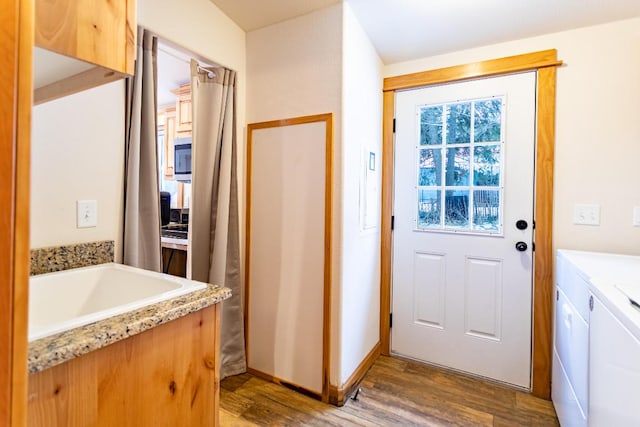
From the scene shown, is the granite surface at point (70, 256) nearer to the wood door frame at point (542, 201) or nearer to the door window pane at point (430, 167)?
the door window pane at point (430, 167)

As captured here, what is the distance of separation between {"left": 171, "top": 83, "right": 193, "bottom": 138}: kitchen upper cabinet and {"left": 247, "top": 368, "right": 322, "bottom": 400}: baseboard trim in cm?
231

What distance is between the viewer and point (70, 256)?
4.37 ft

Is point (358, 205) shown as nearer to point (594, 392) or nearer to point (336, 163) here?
point (336, 163)

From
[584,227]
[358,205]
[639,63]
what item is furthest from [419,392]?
[639,63]

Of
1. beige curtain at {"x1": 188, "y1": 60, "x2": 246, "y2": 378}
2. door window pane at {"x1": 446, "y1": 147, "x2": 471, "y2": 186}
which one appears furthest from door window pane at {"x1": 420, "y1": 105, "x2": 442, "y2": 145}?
beige curtain at {"x1": 188, "y1": 60, "x2": 246, "y2": 378}

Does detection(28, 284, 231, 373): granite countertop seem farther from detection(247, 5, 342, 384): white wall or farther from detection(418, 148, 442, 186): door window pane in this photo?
detection(418, 148, 442, 186): door window pane

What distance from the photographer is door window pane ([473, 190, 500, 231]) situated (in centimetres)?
216

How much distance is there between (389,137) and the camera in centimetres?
246

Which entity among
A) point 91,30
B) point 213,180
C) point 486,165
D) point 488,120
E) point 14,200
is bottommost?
point 14,200

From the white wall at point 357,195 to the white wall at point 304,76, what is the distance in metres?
0.04

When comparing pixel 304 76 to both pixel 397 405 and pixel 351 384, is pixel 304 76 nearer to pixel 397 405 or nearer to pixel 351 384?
pixel 351 384

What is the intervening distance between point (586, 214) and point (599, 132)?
49 cm

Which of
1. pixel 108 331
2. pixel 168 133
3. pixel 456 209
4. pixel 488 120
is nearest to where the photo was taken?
pixel 108 331

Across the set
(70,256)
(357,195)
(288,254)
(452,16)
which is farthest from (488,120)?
(70,256)
